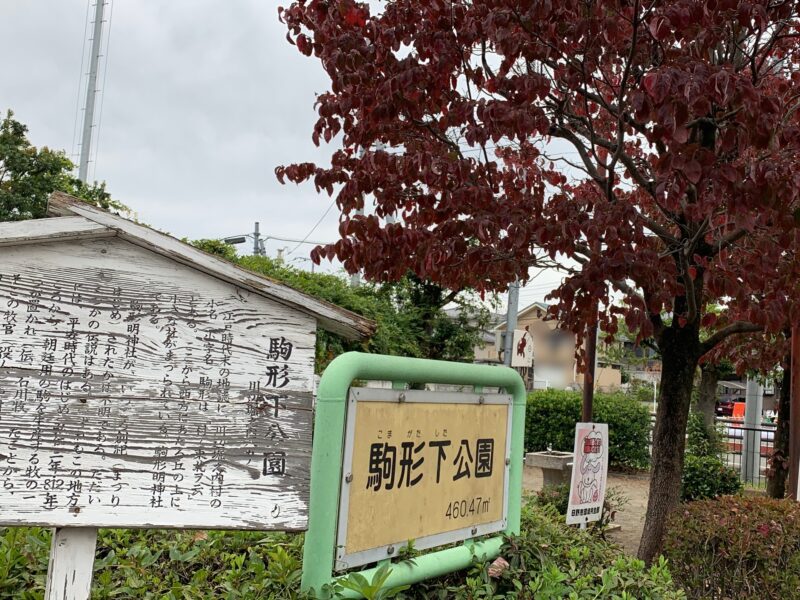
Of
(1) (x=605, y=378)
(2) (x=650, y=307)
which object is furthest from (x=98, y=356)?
(1) (x=605, y=378)

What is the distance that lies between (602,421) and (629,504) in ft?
11.8

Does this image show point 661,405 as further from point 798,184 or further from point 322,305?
point 322,305

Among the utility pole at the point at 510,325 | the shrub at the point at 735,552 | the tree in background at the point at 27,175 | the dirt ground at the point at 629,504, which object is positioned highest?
the tree in background at the point at 27,175

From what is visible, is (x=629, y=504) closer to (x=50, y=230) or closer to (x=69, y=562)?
(x=69, y=562)

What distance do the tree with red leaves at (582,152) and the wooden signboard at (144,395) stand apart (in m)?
2.18

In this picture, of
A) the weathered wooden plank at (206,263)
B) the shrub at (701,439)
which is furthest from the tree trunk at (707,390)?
the weathered wooden plank at (206,263)

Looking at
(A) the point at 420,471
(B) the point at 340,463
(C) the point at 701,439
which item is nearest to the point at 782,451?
(C) the point at 701,439

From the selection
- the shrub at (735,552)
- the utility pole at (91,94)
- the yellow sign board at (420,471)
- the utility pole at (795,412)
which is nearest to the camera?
the yellow sign board at (420,471)

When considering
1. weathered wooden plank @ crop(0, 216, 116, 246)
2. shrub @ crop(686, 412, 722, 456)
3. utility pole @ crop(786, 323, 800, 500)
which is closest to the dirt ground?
shrub @ crop(686, 412, 722, 456)

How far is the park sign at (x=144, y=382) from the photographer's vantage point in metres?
1.79

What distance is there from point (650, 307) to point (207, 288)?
133 inches

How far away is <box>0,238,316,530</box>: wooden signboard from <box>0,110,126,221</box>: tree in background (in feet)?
56.1

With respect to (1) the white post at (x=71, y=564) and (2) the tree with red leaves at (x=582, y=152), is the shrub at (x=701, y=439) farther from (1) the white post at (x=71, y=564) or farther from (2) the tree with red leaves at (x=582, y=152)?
(1) the white post at (x=71, y=564)

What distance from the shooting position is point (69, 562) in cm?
189
